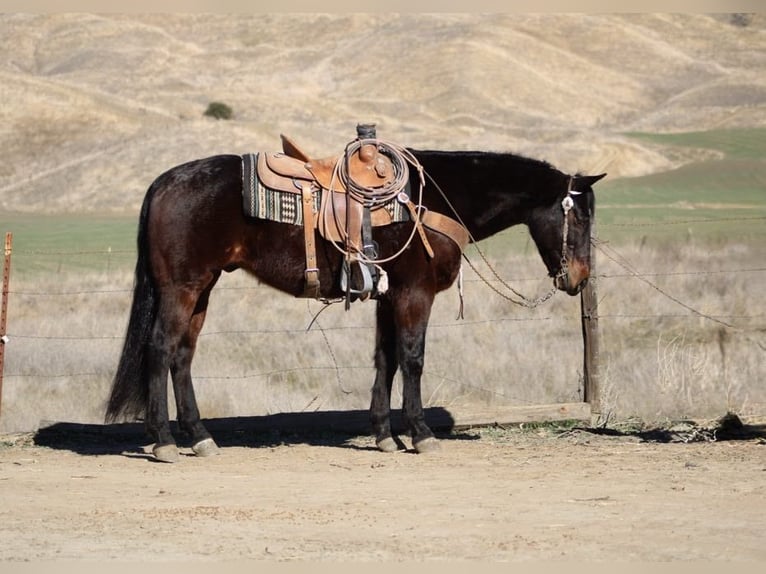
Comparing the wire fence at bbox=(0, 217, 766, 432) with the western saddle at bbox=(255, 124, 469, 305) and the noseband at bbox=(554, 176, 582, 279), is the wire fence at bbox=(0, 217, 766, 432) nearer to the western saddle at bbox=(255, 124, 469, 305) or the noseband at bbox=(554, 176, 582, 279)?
the noseband at bbox=(554, 176, 582, 279)

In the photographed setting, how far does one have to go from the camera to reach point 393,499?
→ 7.39 meters

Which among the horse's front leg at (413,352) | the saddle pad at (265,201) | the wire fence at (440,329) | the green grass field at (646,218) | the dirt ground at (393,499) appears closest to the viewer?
the dirt ground at (393,499)

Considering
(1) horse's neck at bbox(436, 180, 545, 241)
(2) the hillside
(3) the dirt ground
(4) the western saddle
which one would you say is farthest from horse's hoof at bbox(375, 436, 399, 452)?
(2) the hillside

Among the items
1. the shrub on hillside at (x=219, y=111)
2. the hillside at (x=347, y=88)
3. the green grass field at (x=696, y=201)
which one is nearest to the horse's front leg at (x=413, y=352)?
the green grass field at (x=696, y=201)

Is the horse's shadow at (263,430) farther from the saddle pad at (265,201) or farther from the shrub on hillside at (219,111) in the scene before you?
the shrub on hillside at (219,111)

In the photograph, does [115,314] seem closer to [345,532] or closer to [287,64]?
[345,532]

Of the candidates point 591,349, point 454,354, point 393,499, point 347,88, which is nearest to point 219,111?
point 347,88

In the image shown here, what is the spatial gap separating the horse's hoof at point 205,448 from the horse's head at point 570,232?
2.85 m

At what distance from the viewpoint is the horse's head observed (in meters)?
9.25

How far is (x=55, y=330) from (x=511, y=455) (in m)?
7.15

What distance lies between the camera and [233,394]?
11.4 metres

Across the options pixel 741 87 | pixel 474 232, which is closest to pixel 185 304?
pixel 474 232

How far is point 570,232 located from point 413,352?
1481 mm

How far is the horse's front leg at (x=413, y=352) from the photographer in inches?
360
